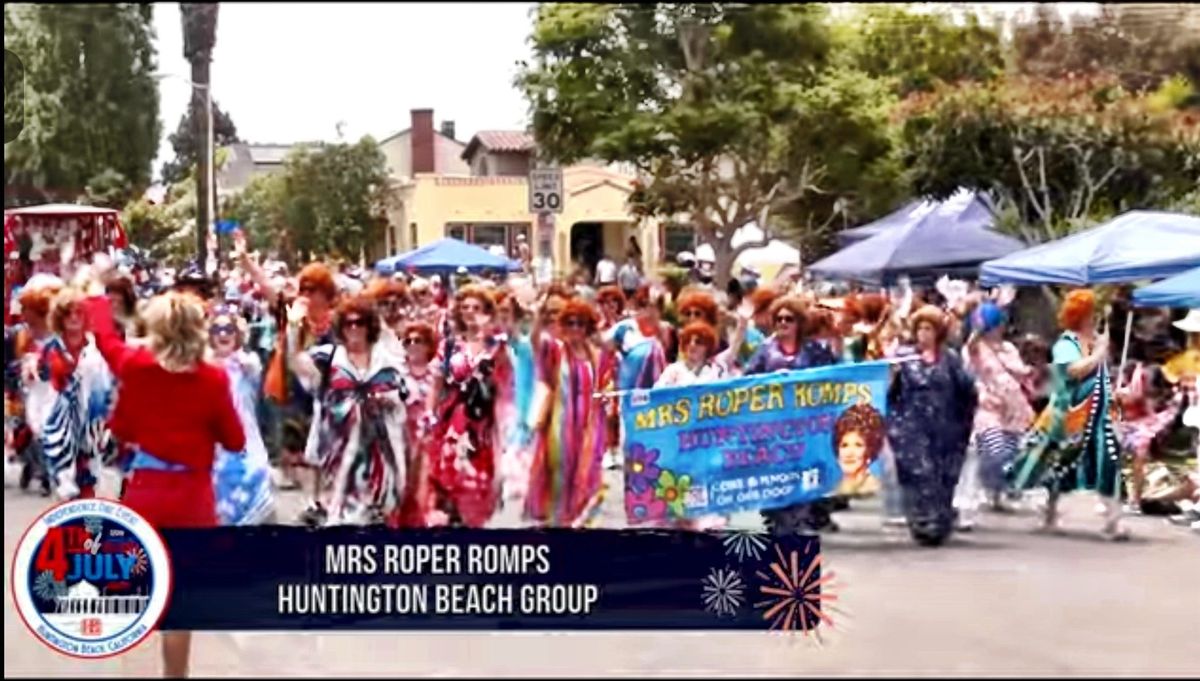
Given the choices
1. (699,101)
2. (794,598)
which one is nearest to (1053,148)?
(699,101)

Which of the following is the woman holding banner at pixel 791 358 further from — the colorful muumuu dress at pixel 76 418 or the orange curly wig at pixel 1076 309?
the colorful muumuu dress at pixel 76 418

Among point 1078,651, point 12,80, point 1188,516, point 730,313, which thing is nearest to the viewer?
point 12,80

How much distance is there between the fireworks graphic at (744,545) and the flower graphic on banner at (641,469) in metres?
0.46

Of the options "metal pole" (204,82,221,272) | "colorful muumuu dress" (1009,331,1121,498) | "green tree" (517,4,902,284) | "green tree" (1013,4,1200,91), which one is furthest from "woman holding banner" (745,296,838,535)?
"metal pole" (204,82,221,272)

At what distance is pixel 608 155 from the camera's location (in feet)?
16.1

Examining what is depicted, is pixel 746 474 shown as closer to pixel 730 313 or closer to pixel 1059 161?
pixel 730 313

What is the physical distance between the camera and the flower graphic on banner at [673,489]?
17.8 feet

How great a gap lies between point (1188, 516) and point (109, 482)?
3.33m

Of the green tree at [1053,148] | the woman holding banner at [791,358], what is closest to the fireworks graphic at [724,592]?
the woman holding banner at [791,358]

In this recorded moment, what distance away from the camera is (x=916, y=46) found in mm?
5008

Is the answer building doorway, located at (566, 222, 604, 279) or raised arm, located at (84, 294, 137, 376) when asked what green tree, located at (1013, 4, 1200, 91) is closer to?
building doorway, located at (566, 222, 604, 279)

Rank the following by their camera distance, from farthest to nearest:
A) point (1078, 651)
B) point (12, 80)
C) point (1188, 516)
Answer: point (1188, 516), point (1078, 651), point (12, 80)

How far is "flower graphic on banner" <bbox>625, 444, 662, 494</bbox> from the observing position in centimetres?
548

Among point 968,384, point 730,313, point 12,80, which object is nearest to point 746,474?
point 730,313
